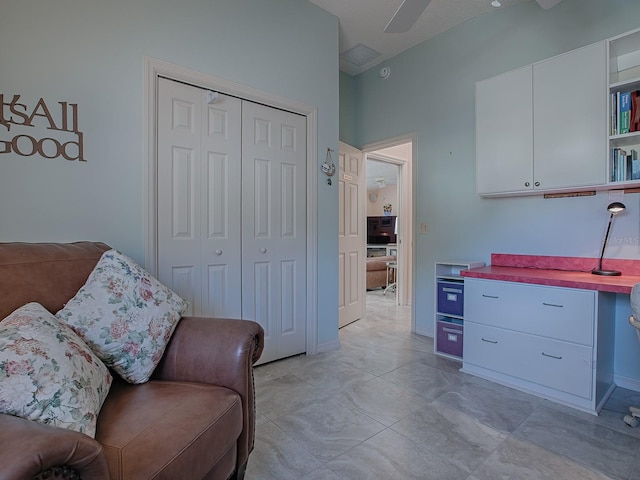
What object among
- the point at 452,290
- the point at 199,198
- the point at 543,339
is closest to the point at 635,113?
the point at 543,339

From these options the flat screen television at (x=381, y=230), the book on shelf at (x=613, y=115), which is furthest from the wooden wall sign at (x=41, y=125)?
the flat screen television at (x=381, y=230)

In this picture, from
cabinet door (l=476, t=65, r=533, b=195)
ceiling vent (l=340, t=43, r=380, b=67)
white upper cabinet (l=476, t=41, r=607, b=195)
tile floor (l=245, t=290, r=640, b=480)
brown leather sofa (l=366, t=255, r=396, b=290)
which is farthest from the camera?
brown leather sofa (l=366, t=255, r=396, b=290)

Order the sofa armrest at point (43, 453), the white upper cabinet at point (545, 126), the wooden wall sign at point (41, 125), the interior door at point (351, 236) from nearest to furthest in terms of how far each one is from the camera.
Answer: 1. the sofa armrest at point (43, 453)
2. the wooden wall sign at point (41, 125)
3. the white upper cabinet at point (545, 126)
4. the interior door at point (351, 236)

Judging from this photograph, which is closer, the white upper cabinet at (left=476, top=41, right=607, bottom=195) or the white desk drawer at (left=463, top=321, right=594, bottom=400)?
the white desk drawer at (left=463, top=321, right=594, bottom=400)

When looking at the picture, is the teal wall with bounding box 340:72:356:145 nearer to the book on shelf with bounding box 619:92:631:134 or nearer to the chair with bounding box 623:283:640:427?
the book on shelf with bounding box 619:92:631:134

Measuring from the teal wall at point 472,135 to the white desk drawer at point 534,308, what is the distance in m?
0.62

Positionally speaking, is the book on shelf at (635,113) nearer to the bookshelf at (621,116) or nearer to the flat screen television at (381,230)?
the bookshelf at (621,116)

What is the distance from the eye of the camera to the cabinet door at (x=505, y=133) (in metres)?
2.50

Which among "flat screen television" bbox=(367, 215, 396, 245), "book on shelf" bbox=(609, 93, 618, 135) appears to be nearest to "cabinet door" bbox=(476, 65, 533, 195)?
"book on shelf" bbox=(609, 93, 618, 135)

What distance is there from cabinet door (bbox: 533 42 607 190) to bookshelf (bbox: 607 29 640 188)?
0.19ft

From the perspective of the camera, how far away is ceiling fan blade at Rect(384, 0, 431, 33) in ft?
5.21

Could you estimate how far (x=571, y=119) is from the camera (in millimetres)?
2279

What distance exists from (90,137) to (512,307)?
2.79 metres

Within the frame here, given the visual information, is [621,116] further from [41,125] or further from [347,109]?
[41,125]
